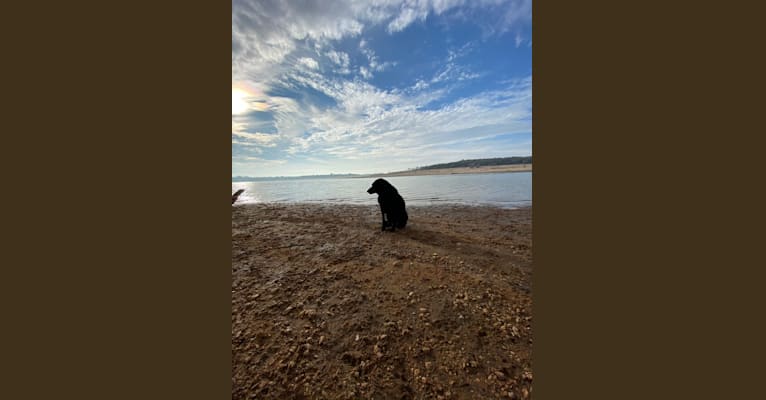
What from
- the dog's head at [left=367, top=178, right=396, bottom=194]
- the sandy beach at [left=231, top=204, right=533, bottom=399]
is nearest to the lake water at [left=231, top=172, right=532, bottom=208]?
the dog's head at [left=367, top=178, right=396, bottom=194]

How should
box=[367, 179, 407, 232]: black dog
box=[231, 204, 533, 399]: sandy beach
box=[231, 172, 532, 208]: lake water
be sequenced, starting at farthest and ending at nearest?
box=[231, 172, 532, 208]: lake water, box=[367, 179, 407, 232]: black dog, box=[231, 204, 533, 399]: sandy beach

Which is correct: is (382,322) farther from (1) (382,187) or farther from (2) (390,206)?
(1) (382,187)

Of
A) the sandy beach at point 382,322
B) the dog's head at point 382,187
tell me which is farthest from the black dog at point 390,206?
the sandy beach at point 382,322

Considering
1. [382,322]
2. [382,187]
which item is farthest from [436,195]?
[382,322]

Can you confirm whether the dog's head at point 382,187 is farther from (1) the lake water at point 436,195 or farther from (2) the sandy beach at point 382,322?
(1) the lake water at point 436,195

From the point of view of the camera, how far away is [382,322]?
312 cm

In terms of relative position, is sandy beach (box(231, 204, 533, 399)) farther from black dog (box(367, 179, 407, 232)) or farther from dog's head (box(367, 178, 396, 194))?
dog's head (box(367, 178, 396, 194))

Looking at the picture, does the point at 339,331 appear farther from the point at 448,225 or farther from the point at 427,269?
the point at 448,225

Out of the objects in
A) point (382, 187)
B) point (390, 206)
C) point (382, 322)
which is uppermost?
point (382, 187)

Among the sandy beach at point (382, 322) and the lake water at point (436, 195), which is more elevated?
the lake water at point (436, 195)

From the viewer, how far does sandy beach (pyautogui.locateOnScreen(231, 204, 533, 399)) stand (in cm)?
Answer: 230

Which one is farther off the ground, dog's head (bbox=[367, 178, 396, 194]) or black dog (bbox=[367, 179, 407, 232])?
dog's head (bbox=[367, 178, 396, 194])

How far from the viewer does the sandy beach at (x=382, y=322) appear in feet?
7.56

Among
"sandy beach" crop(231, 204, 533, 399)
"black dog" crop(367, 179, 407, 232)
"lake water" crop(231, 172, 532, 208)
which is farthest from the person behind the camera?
"lake water" crop(231, 172, 532, 208)
